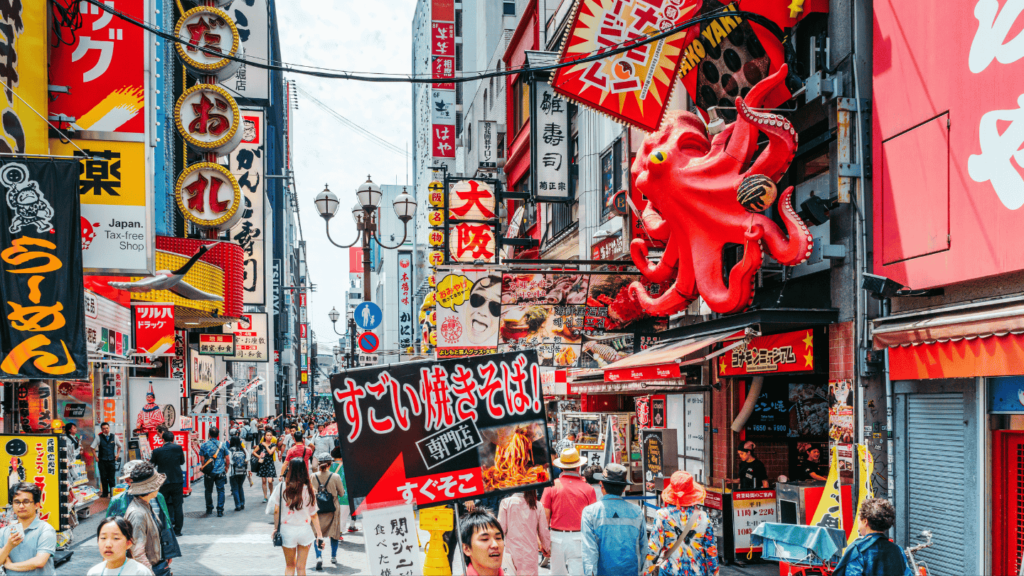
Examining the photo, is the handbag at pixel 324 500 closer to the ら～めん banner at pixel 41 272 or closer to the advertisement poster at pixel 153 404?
the ら～めん banner at pixel 41 272

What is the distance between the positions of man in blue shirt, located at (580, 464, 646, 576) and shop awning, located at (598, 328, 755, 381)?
4.61 meters

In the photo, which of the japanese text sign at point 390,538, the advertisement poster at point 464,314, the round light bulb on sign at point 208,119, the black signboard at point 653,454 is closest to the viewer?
the japanese text sign at point 390,538

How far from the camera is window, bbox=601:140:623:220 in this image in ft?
65.6

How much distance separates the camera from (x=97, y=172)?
1167cm

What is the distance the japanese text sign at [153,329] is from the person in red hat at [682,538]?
52.3 feet

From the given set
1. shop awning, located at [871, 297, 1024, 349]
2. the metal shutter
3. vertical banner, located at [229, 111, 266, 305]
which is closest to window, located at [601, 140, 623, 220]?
shop awning, located at [871, 297, 1024, 349]

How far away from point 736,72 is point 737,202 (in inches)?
108

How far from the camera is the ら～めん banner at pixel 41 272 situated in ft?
29.4

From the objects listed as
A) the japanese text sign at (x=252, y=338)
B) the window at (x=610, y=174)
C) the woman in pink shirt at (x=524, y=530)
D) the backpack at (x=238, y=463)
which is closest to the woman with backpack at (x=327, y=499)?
the woman in pink shirt at (x=524, y=530)

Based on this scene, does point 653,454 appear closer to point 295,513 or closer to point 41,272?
point 295,513

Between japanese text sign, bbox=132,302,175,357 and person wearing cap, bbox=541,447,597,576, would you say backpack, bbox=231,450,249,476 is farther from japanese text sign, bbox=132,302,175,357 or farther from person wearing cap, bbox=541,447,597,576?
person wearing cap, bbox=541,447,597,576

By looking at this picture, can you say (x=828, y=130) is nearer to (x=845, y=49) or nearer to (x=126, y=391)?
(x=845, y=49)

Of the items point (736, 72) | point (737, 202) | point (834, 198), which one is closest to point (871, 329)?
point (834, 198)

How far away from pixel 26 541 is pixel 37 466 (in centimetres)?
420
